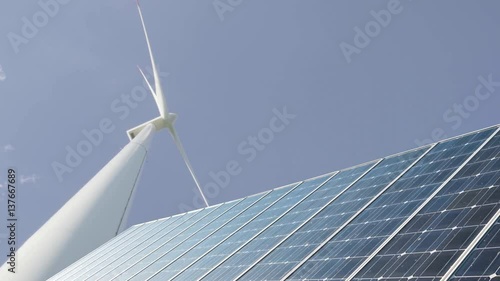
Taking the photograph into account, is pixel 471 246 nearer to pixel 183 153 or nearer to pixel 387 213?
pixel 387 213

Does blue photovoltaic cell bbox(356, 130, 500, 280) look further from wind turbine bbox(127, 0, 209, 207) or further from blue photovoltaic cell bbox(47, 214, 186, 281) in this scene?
wind turbine bbox(127, 0, 209, 207)

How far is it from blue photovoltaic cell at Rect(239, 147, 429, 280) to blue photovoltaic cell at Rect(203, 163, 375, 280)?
3.17 ft

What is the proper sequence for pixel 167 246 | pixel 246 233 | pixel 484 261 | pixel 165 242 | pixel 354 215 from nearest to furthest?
pixel 484 261 → pixel 354 215 → pixel 246 233 → pixel 167 246 → pixel 165 242

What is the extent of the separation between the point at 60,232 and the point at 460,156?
2815 centimetres

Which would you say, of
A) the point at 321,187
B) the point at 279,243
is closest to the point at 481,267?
the point at 279,243

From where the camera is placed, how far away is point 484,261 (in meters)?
12.8

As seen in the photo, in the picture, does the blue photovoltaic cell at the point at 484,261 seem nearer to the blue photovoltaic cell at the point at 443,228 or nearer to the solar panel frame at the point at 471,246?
the solar panel frame at the point at 471,246

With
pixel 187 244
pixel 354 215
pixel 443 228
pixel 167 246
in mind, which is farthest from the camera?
pixel 167 246

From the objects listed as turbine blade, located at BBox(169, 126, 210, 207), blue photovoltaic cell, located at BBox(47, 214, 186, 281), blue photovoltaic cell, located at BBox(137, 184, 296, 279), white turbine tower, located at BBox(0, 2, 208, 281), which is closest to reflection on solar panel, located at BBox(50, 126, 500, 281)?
blue photovoltaic cell, located at BBox(137, 184, 296, 279)

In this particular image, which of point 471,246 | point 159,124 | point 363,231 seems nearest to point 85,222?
point 159,124

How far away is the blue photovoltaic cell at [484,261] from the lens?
1219cm

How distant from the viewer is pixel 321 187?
2958 centimetres

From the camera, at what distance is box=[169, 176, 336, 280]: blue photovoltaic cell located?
80.7 feet

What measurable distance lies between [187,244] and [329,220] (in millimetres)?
13127
